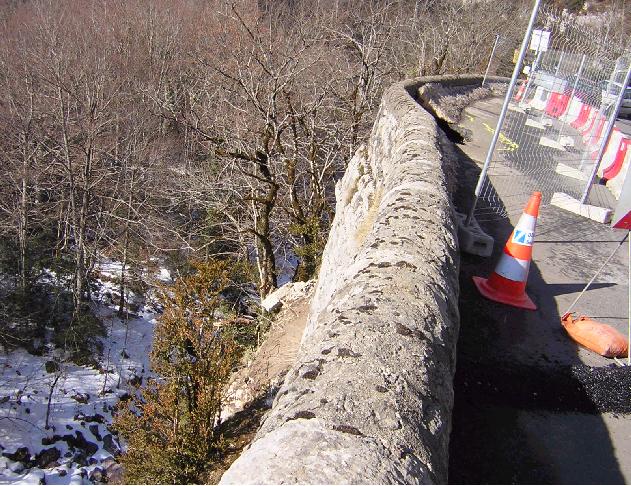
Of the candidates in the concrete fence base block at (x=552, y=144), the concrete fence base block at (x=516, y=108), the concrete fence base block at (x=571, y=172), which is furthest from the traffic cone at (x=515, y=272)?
the concrete fence base block at (x=516, y=108)

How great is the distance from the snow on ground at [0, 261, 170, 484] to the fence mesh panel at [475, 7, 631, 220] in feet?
31.2

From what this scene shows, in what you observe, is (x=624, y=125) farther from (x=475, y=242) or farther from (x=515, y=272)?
(x=515, y=272)

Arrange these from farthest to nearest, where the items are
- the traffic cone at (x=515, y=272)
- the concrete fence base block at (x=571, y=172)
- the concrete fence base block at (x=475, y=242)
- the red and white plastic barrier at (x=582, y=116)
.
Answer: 1. the red and white plastic barrier at (x=582, y=116)
2. the concrete fence base block at (x=571, y=172)
3. the concrete fence base block at (x=475, y=242)
4. the traffic cone at (x=515, y=272)

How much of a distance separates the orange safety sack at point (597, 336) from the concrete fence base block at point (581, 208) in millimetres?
3143

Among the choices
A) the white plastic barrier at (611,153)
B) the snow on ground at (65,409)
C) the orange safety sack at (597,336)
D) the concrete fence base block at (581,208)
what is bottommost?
the snow on ground at (65,409)

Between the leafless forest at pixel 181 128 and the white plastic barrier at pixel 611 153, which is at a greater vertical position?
the white plastic barrier at pixel 611 153

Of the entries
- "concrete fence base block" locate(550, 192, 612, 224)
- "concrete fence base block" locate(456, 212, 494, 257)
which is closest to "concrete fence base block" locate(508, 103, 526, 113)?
"concrete fence base block" locate(550, 192, 612, 224)

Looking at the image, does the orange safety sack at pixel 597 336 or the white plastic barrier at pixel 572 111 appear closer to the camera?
the orange safety sack at pixel 597 336

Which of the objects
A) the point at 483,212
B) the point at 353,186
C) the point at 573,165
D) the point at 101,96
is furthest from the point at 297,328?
the point at 101,96

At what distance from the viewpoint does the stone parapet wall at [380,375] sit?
1766 millimetres

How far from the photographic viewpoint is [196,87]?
22484mm

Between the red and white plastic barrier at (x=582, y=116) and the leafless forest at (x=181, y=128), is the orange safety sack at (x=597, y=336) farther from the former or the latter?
the red and white plastic barrier at (x=582, y=116)

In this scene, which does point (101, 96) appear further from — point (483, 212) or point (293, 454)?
point (293, 454)

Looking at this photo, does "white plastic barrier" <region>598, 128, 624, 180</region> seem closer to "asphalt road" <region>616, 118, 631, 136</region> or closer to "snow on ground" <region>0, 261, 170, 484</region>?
"asphalt road" <region>616, 118, 631, 136</region>
